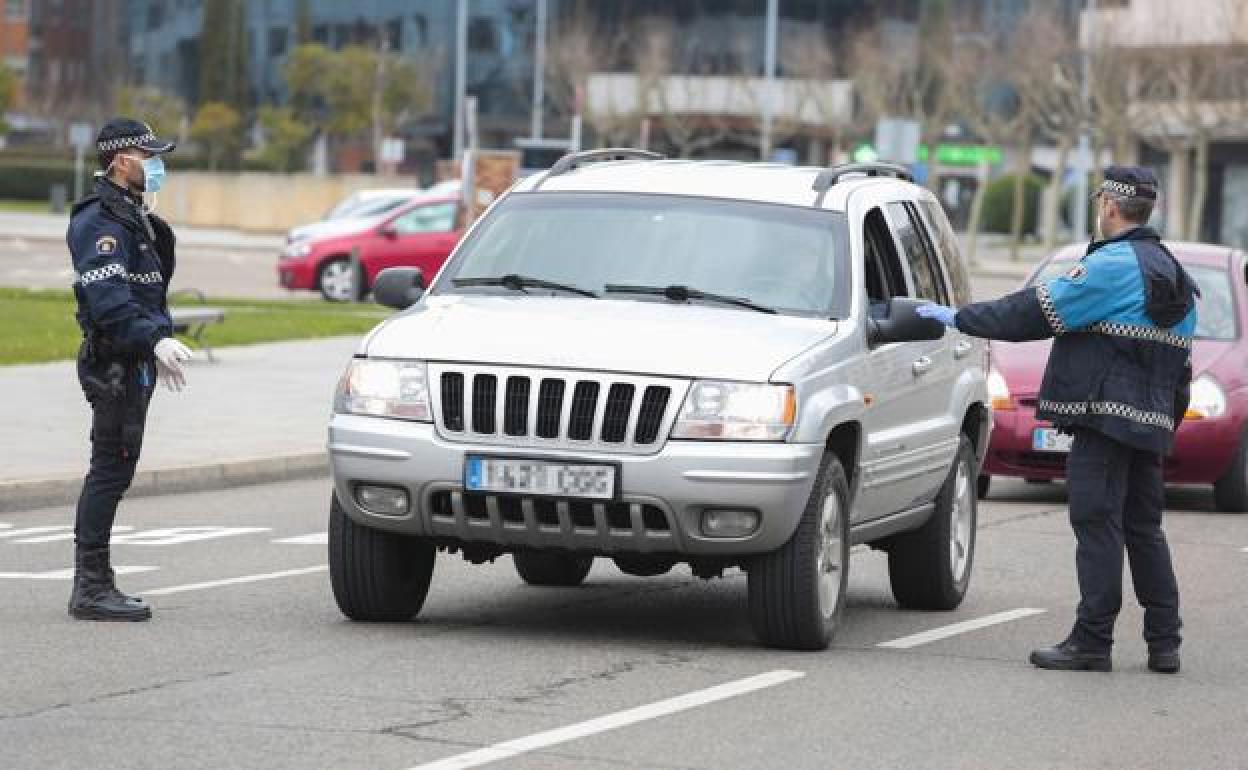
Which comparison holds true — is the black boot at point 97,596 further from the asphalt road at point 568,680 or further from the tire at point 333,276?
the tire at point 333,276

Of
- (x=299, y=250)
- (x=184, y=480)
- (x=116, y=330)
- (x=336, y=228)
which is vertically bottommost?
(x=299, y=250)

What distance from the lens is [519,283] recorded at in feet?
35.4

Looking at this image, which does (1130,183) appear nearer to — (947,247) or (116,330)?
(947,247)

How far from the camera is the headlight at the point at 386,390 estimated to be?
992 cm

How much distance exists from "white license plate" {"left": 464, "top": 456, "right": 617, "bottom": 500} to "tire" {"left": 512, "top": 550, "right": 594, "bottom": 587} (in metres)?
2.20

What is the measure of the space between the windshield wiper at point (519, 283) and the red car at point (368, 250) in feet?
93.4

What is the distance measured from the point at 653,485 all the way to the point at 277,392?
13.3 metres

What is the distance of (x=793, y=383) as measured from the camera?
9.77 m

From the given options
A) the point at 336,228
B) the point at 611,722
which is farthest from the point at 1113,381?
the point at 336,228

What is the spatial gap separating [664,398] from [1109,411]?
4.97ft

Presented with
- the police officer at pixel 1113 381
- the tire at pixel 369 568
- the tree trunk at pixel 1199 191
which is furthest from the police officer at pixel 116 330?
the tree trunk at pixel 1199 191

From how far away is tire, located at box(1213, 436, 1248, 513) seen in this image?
676 inches

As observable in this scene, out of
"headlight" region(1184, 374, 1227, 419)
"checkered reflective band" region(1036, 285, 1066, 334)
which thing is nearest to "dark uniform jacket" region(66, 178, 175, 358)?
"checkered reflective band" region(1036, 285, 1066, 334)

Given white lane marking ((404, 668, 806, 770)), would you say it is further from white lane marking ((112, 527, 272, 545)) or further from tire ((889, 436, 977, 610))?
white lane marking ((112, 527, 272, 545))
